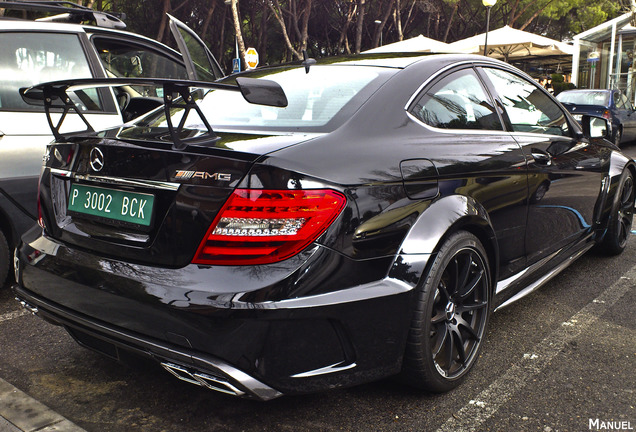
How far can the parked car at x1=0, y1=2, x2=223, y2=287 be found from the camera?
11.6 feet

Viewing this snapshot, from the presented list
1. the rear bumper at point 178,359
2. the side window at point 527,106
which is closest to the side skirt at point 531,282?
the side window at point 527,106

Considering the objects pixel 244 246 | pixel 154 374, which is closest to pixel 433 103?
pixel 244 246

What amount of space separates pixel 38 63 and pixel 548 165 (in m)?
3.17

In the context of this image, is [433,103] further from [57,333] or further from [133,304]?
[57,333]

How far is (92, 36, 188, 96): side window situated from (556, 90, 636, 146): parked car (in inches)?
→ 384

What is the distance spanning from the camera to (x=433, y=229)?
2.28 metres

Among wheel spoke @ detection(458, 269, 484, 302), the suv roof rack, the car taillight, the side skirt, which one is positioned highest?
the suv roof rack

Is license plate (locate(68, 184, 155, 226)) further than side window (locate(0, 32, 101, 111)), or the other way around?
side window (locate(0, 32, 101, 111))

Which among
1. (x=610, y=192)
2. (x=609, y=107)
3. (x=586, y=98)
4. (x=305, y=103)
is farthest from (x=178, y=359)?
(x=586, y=98)

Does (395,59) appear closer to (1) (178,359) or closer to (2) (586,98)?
(1) (178,359)

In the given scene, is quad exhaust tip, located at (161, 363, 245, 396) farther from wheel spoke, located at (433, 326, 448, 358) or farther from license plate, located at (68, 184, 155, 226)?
wheel spoke, located at (433, 326, 448, 358)

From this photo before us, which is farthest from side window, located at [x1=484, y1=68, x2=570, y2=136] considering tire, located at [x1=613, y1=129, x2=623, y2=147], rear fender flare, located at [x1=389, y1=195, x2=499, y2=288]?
tire, located at [x1=613, y1=129, x2=623, y2=147]

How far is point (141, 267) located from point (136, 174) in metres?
0.32

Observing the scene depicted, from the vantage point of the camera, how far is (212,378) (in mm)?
1906
